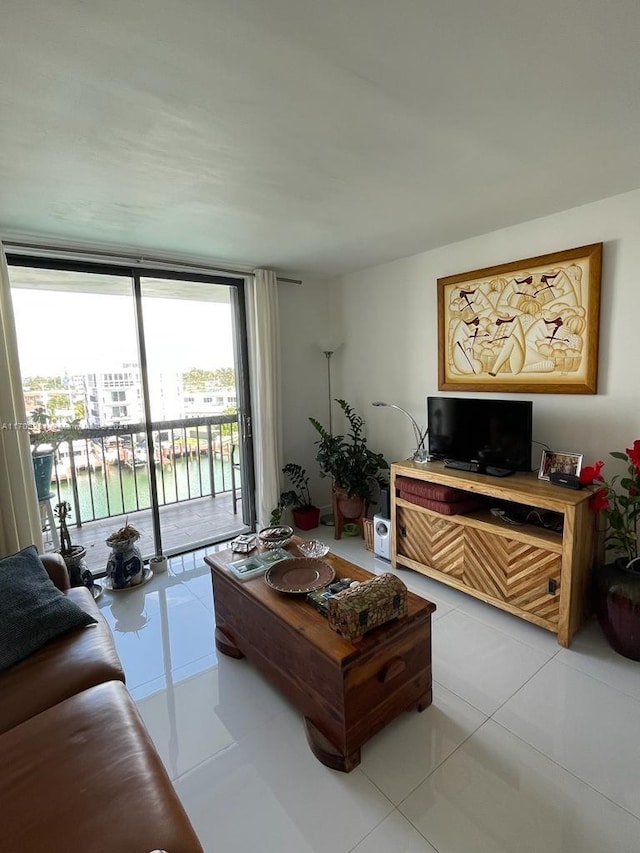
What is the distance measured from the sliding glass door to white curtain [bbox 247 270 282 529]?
138 mm

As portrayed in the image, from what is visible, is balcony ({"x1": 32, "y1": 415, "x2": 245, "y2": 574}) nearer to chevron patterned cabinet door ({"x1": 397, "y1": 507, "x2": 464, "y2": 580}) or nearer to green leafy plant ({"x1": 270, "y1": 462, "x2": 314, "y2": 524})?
green leafy plant ({"x1": 270, "y1": 462, "x2": 314, "y2": 524})

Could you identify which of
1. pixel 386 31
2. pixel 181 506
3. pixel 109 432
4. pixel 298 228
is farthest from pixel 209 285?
pixel 386 31

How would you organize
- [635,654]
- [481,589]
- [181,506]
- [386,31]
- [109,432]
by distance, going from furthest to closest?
[181,506] < [109,432] < [481,589] < [635,654] < [386,31]

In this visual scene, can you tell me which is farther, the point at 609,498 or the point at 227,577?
the point at 609,498

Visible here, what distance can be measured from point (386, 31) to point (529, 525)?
230cm

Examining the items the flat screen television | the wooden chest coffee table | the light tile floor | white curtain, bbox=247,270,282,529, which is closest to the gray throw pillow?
the light tile floor

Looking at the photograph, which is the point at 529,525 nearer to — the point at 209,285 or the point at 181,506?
the point at 209,285

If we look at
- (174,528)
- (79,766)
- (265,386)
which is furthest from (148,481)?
(79,766)

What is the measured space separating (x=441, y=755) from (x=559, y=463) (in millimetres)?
1613

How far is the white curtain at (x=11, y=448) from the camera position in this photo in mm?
2350

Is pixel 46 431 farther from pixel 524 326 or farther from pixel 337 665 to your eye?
pixel 524 326

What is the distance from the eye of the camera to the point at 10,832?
94 cm

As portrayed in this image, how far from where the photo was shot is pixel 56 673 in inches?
56.0

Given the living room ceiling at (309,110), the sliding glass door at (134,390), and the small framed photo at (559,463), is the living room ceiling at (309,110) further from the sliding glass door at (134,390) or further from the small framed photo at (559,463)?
the small framed photo at (559,463)
